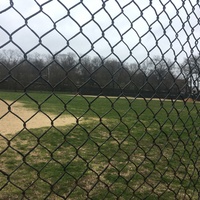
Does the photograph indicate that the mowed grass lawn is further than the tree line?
Yes

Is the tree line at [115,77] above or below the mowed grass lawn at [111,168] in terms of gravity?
above

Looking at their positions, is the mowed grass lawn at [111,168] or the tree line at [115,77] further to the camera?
the mowed grass lawn at [111,168]

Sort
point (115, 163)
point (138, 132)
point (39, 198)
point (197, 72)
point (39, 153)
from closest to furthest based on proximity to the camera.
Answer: point (197, 72)
point (39, 198)
point (115, 163)
point (39, 153)
point (138, 132)

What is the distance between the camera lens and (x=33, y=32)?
3.59ft

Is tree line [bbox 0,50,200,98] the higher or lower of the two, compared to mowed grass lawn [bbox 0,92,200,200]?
higher

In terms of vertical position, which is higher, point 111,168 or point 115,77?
point 115,77

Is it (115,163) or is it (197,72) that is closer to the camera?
(197,72)

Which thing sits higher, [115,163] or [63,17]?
[63,17]

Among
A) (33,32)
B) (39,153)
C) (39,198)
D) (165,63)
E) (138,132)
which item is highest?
(33,32)

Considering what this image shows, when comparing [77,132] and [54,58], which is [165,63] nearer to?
[54,58]

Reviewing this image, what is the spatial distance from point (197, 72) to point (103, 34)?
120 centimetres

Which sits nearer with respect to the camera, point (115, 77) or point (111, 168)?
point (115, 77)

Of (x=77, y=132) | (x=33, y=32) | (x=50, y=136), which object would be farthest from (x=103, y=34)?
(x=77, y=132)

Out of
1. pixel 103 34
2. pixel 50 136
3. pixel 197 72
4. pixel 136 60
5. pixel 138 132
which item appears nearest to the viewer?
pixel 103 34
